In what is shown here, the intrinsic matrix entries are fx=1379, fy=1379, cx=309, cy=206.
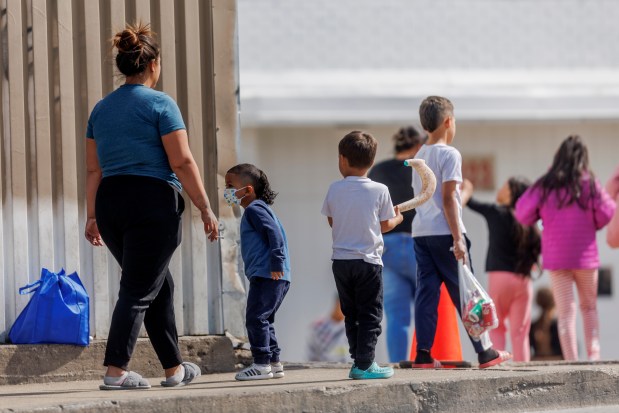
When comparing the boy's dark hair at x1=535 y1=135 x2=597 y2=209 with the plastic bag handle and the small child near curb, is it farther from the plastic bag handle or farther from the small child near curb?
the plastic bag handle

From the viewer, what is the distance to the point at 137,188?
240 inches

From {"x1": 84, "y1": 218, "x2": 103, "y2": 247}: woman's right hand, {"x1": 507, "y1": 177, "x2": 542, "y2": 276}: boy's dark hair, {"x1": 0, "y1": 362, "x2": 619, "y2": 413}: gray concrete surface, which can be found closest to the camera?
{"x1": 0, "y1": 362, "x2": 619, "y2": 413}: gray concrete surface

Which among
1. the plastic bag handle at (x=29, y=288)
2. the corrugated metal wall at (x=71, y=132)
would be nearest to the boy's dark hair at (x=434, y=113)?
the corrugated metal wall at (x=71, y=132)

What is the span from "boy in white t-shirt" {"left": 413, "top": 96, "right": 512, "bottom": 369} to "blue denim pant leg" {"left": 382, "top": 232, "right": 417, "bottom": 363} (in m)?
1.24

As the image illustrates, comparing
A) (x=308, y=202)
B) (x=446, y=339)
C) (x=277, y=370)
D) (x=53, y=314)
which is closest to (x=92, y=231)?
(x=53, y=314)

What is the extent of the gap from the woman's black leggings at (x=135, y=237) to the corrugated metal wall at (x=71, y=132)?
1041 mm

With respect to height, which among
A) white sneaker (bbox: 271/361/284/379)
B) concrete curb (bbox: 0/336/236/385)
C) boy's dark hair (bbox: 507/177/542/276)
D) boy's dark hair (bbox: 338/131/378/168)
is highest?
boy's dark hair (bbox: 338/131/378/168)

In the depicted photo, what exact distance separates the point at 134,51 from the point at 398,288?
126 inches

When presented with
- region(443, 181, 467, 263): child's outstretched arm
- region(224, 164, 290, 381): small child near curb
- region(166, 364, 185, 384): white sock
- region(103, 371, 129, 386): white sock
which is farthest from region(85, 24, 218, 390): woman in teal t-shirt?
region(443, 181, 467, 263): child's outstretched arm

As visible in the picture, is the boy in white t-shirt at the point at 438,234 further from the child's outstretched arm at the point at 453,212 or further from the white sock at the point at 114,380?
the white sock at the point at 114,380

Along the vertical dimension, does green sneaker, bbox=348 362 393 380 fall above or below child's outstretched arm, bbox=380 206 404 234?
below

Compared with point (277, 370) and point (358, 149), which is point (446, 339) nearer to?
point (277, 370)

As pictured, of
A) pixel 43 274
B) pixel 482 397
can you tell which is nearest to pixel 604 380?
pixel 482 397

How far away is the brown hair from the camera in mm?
6148
